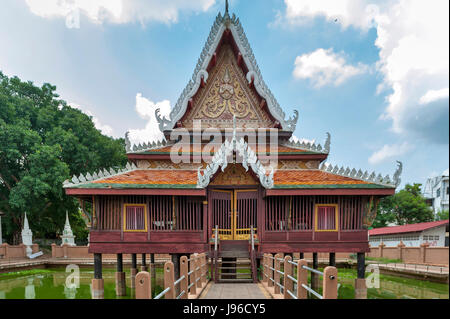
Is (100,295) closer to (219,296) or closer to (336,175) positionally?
(219,296)

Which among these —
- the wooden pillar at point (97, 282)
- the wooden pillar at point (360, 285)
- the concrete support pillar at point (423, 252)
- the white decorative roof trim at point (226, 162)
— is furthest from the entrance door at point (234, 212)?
the concrete support pillar at point (423, 252)

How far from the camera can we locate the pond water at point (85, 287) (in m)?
14.2

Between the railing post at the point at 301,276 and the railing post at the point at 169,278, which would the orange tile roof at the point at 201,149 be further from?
the railing post at the point at 169,278

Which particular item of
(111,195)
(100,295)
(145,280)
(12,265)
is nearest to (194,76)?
(111,195)

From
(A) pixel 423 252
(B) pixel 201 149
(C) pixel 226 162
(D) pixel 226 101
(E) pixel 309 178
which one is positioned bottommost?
(A) pixel 423 252

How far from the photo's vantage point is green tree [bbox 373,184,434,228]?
37.6m

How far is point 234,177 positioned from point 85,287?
35.1 ft

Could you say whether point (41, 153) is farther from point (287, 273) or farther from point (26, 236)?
point (287, 273)

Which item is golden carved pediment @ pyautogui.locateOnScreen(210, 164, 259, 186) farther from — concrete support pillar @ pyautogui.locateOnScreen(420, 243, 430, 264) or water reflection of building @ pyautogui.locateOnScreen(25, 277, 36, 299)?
concrete support pillar @ pyautogui.locateOnScreen(420, 243, 430, 264)

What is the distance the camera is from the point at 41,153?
22.6 m

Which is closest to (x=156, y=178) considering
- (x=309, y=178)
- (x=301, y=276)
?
(x=309, y=178)

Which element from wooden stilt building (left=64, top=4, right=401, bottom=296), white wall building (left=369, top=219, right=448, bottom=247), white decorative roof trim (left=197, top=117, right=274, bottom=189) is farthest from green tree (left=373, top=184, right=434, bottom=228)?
white decorative roof trim (left=197, top=117, right=274, bottom=189)

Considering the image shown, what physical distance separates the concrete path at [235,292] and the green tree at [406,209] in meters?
35.5

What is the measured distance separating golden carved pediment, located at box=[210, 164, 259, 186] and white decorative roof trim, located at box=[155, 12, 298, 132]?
335 cm
